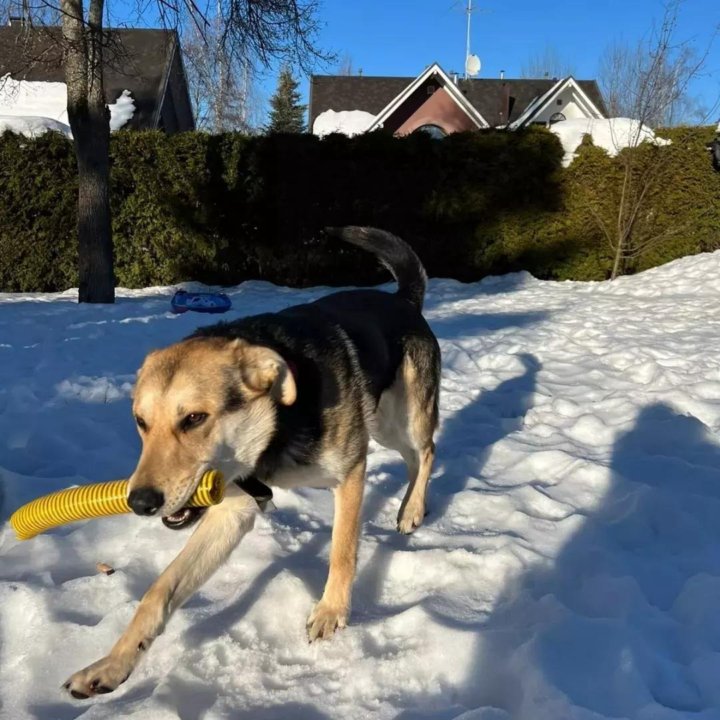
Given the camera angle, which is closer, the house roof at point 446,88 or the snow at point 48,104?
the snow at point 48,104

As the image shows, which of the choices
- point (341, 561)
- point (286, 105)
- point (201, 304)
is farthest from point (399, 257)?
point (286, 105)

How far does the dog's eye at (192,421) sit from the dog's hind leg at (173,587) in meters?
0.38

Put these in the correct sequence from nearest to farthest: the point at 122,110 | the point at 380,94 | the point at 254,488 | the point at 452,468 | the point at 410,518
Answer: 1. the point at 254,488
2. the point at 410,518
3. the point at 452,468
4. the point at 122,110
5. the point at 380,94

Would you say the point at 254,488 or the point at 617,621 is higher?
the point at 254,488

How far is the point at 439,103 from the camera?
29.5 metres

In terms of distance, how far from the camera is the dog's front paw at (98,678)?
1960mm

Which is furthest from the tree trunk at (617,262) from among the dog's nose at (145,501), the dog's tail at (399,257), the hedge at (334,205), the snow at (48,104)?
the snow at (48,104)

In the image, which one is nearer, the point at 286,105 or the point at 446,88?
→ the point at 446,88

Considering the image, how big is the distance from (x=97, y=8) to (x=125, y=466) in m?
9.66

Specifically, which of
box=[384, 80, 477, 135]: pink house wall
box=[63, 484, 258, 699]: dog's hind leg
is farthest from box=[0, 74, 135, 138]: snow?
box=[63, 484, 258, 699]: dog's hind leg

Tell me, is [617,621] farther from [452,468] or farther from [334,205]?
[334,205]

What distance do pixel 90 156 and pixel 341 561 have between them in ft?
31.6

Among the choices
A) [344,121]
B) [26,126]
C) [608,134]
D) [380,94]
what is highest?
[380,94]

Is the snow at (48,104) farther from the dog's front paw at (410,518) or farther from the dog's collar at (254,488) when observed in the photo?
the dog's collar at (254,488)
